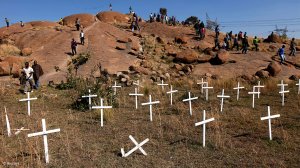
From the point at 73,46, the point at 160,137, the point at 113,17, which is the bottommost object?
the point at 160,137

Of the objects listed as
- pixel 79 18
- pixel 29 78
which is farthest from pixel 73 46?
pixel 79 18

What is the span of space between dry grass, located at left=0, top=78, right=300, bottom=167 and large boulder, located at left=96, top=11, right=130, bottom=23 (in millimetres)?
36949

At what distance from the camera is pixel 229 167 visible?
28.8 feet

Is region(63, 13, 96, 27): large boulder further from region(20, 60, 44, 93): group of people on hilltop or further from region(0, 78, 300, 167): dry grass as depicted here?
region(0, 78, 300, 167): dry grass

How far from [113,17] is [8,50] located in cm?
2364

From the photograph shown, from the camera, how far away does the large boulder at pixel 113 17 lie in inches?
2100

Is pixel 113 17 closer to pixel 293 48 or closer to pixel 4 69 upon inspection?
pixel 293 48

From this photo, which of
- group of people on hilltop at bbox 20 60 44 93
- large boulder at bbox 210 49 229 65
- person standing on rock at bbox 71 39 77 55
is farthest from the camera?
person standing on rock at bbox 71 39 77 55

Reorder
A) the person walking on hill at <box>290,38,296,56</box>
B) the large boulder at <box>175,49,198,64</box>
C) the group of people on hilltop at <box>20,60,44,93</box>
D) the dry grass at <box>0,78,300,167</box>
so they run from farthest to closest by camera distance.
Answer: the person walking on hill at <box>290,38,296,56</box>
the large boulder at <box>175,49,198,64</box>
the group of people on hilltop at <box>20,60,44,93</box>
the dry grass at <box>0,78,300,167</box>

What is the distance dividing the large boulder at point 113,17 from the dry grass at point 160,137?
36949mm

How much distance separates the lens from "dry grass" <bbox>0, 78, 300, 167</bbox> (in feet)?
30.1

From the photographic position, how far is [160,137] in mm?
11344

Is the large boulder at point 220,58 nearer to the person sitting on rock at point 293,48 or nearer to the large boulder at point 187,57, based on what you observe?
the large boulder at point 187,57

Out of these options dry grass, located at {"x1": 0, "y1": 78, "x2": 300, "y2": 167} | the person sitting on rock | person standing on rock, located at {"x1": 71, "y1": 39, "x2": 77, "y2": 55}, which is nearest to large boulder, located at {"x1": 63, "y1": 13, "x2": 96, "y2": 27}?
person standing on rock, located at {"x1": 71, "y1": 39, "x2": 77, "y2": 55}
